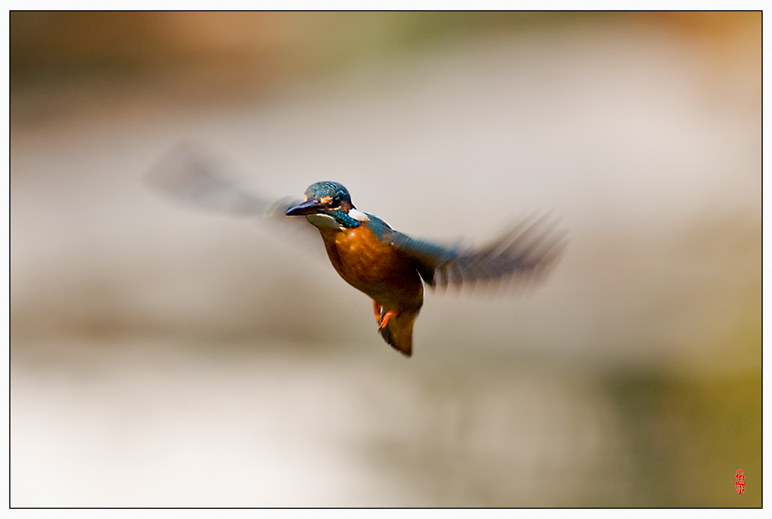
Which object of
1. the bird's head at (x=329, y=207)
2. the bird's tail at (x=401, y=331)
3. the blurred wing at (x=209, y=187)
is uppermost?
the blurred wing at (x=209, y=187)

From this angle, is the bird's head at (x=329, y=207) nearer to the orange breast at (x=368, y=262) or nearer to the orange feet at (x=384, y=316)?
the orange breast at (x=368, y=262)

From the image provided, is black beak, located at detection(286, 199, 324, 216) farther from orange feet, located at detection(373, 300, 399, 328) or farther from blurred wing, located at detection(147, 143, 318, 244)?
orange feet, located at detection(373, 300, 399, 328)

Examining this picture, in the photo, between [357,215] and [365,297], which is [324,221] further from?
[365,297]

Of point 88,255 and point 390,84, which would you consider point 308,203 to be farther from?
point 390,84
